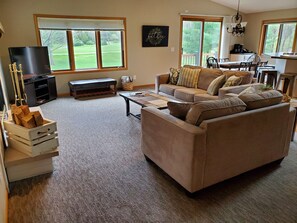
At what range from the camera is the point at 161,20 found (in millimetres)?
6883

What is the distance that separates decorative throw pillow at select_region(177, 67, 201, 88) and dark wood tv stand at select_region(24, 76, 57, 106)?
3.11 meters

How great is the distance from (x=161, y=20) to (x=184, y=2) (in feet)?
3.27

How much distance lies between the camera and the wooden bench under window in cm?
574

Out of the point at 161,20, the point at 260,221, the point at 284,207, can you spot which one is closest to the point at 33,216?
the point at 260,221

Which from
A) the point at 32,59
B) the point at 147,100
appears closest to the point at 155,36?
the point at 32,59

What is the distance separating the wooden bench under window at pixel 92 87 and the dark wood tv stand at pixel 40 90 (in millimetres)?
468

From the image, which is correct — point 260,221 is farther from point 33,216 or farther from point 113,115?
point 113,115

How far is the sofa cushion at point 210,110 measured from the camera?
2035mm

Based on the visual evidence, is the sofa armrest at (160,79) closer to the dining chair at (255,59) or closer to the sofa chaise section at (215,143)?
the sofa chaise section at (215,143)

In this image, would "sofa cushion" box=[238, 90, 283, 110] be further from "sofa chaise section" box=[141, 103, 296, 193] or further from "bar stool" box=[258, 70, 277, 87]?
"bar stool" box=[258, 70, 277, 87]

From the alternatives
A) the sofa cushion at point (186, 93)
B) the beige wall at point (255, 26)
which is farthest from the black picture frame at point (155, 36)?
the beige wall at point (255, 26)

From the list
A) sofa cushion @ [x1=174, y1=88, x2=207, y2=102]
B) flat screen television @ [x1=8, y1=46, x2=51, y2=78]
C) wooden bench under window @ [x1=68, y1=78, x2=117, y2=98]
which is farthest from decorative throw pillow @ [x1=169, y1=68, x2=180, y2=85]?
flat screen television @ [x1=8, y1=46, x2=51, y2=78]

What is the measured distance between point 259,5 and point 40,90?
23.2 ft

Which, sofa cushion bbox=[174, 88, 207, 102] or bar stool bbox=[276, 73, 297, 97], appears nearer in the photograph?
sofa cushion bbox=[174, 88, 207, 102]
